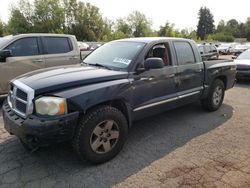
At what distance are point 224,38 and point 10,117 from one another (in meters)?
83.1

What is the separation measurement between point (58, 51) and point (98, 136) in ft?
14.1

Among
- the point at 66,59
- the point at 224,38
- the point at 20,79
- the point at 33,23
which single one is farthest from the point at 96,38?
the point at 20,79

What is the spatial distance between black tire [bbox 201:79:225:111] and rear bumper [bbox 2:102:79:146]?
366 cm

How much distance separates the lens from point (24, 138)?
3316mm

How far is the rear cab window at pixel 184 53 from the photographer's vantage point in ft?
16.8

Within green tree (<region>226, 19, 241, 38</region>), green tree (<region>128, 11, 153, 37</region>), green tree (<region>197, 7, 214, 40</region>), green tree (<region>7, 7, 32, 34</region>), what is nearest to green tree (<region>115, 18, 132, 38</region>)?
green tree (<region>128, 11, 153, 37</region>)

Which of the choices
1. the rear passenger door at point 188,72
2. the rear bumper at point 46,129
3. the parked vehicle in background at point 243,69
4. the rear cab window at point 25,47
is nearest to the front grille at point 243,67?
the parked vehicle in background at point 243,69

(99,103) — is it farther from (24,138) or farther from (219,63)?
(219,63)

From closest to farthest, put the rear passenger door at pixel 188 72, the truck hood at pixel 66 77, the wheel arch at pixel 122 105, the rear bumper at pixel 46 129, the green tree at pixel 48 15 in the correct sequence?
the rear bumper at pixel 46 129
the truck hood at pixel 66 77
the wheel arch at pixel 122 105
the rear passenger door at pixel 188 72
the green tree at pixel 48 15

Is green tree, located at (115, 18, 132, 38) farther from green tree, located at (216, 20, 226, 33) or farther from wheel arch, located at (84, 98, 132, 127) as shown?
wheel arch, located at (84, 98, 132, 127)

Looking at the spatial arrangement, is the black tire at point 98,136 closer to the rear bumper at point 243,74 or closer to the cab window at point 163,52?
the cab window at point 163,52

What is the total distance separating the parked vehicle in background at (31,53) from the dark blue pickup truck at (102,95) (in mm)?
2381

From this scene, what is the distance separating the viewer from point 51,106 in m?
3.28

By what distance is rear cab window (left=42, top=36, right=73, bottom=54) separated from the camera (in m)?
7.12
